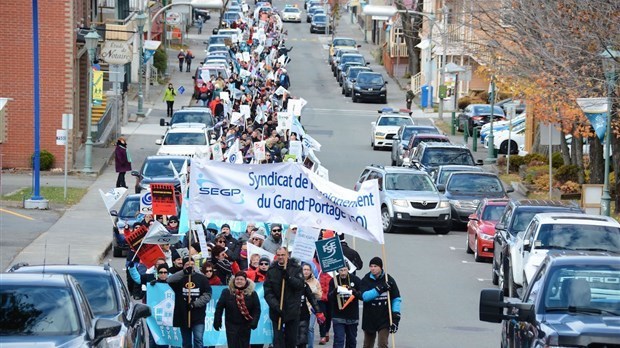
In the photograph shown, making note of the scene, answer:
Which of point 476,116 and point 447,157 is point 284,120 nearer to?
point 447,157

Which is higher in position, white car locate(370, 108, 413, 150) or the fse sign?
the fse sign

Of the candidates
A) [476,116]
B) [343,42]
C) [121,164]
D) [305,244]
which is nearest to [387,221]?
[121,164]

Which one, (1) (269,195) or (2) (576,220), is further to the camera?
(2) (576,220)

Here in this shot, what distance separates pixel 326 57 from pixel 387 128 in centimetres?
4328

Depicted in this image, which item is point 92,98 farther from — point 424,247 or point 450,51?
point 450,51

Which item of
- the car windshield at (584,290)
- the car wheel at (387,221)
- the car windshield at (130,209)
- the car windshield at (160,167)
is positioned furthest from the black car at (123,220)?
the car windshield at (584,290)

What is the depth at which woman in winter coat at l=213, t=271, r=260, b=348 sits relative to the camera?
16750 mm

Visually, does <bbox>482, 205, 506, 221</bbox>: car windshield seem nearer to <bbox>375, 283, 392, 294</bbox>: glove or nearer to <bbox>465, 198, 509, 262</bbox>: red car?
<bbox>465, 198, 509, 262</bbox>: red car

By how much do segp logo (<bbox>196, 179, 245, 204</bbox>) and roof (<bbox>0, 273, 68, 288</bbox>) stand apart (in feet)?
18.6

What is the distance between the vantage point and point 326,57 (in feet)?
316

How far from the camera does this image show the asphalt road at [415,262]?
827 inches

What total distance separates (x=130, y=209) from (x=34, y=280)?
16.4m

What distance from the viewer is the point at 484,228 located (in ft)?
95.6

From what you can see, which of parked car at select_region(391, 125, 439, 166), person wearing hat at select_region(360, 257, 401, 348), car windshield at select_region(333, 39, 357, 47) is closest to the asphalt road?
person wearing hat at select_region(360, 257, 401, 348)
